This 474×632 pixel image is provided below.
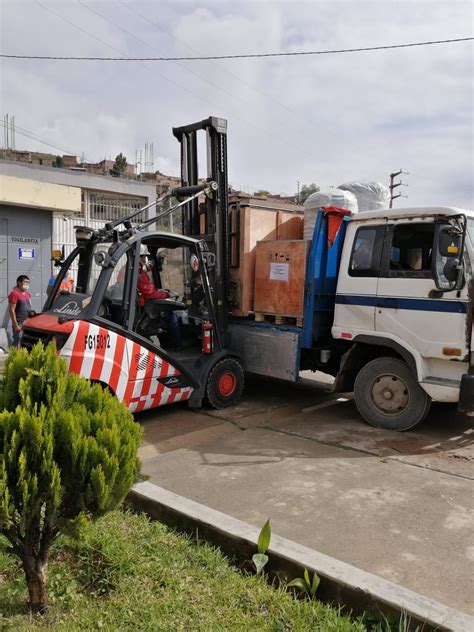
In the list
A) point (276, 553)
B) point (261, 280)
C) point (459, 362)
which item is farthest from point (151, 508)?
point (261, 280)

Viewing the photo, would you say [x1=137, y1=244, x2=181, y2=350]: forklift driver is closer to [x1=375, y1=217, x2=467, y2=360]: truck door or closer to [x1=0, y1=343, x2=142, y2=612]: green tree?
[x1=375, y1=217, x2=467, y2=360]: truck door

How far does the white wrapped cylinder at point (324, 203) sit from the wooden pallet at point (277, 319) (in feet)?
3.59

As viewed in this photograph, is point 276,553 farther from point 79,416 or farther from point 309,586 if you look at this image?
point 79,416

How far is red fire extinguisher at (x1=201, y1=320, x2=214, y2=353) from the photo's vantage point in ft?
23.0

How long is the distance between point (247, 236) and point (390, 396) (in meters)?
2.80

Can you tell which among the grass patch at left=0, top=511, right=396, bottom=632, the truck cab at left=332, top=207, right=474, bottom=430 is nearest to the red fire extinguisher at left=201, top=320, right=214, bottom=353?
the truck cab at left=332, top=207, right=474, bottom=430

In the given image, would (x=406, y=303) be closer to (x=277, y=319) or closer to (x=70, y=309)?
(x=277, y=319)

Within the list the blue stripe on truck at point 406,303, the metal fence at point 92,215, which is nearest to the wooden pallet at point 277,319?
the blue stripe on truck at point 406,303

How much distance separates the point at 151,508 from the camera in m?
3.82

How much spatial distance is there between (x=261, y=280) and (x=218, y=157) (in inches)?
69.2

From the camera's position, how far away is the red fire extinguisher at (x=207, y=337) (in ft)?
23.0

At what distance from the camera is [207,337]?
23.0ft

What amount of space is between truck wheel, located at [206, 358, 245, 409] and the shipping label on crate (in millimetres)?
1242

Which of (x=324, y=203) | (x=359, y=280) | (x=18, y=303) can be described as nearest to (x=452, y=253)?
(x=359, y=280)
